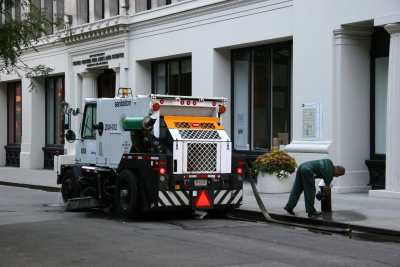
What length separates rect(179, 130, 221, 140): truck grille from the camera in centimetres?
1359

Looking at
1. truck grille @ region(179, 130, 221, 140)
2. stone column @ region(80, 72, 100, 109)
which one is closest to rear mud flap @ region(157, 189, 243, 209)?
truck grille @ region(179, 130, 221, 140)

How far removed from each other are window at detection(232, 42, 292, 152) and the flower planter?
2429 millimetres

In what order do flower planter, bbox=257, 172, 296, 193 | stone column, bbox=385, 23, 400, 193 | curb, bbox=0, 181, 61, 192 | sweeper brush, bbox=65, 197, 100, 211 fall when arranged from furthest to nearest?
curb, bbox=0, 181, 61, 192 < flower planter, bbox=257, 172, 296, 193 < stone column, bbox=385, 23, 400, 193 < sweeper brush, bbox=65, 197, 100, 211

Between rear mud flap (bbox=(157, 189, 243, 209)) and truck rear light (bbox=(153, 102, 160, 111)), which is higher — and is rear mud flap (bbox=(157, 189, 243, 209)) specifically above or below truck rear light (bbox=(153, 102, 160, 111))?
below

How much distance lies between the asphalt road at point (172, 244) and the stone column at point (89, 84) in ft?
48.9

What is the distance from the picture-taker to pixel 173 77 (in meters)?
25.2

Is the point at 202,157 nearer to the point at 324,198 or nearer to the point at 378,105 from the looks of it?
the point at 324,198

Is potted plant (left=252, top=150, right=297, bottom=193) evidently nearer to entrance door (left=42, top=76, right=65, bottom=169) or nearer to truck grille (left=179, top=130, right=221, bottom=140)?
truck grille (left=179, top=130, right=221, bottom=140)

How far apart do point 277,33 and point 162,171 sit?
27.2 ft

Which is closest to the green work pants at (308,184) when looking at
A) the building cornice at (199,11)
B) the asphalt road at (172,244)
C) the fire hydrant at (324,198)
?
the fire hydrant at (324,198)

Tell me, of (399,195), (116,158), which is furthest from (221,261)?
(399,195)

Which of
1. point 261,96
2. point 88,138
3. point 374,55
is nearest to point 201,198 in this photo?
point 88,138

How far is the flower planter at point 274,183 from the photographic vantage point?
18125 millimetres

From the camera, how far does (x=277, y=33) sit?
65.2 ft
